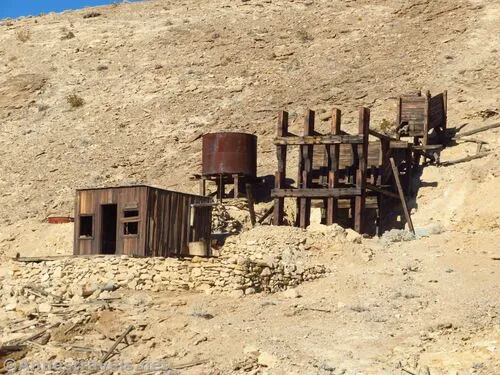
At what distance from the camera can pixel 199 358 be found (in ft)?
48.8

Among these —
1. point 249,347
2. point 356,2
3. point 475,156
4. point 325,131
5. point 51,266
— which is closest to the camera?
point 249,347

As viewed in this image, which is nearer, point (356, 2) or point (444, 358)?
point (444, 358)

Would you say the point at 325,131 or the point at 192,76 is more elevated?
the point at 192,76

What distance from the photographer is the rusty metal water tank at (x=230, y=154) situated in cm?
2831

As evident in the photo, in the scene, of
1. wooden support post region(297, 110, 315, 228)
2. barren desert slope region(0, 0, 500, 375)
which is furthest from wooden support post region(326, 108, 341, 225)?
barren desert slope region(0, 0, 500, 375)

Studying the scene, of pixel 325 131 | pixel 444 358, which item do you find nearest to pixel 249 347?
pixel 444 358

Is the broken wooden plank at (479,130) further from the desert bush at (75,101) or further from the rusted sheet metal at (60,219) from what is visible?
the desert bush at (75,101)

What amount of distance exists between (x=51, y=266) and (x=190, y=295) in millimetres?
3737

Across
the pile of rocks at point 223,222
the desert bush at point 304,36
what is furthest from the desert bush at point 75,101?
the pile of rocks at point 223,222

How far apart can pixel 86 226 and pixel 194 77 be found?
1961 centimetres

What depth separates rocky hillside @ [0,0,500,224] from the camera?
3324 centimetres

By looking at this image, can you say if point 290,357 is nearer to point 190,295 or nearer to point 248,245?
point 190,295

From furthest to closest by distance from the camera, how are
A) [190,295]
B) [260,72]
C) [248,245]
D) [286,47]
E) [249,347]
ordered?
[286,47] < [260,72] < [248,245] < [190,295] < [249,347]

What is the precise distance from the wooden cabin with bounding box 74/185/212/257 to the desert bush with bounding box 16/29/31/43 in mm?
29177
